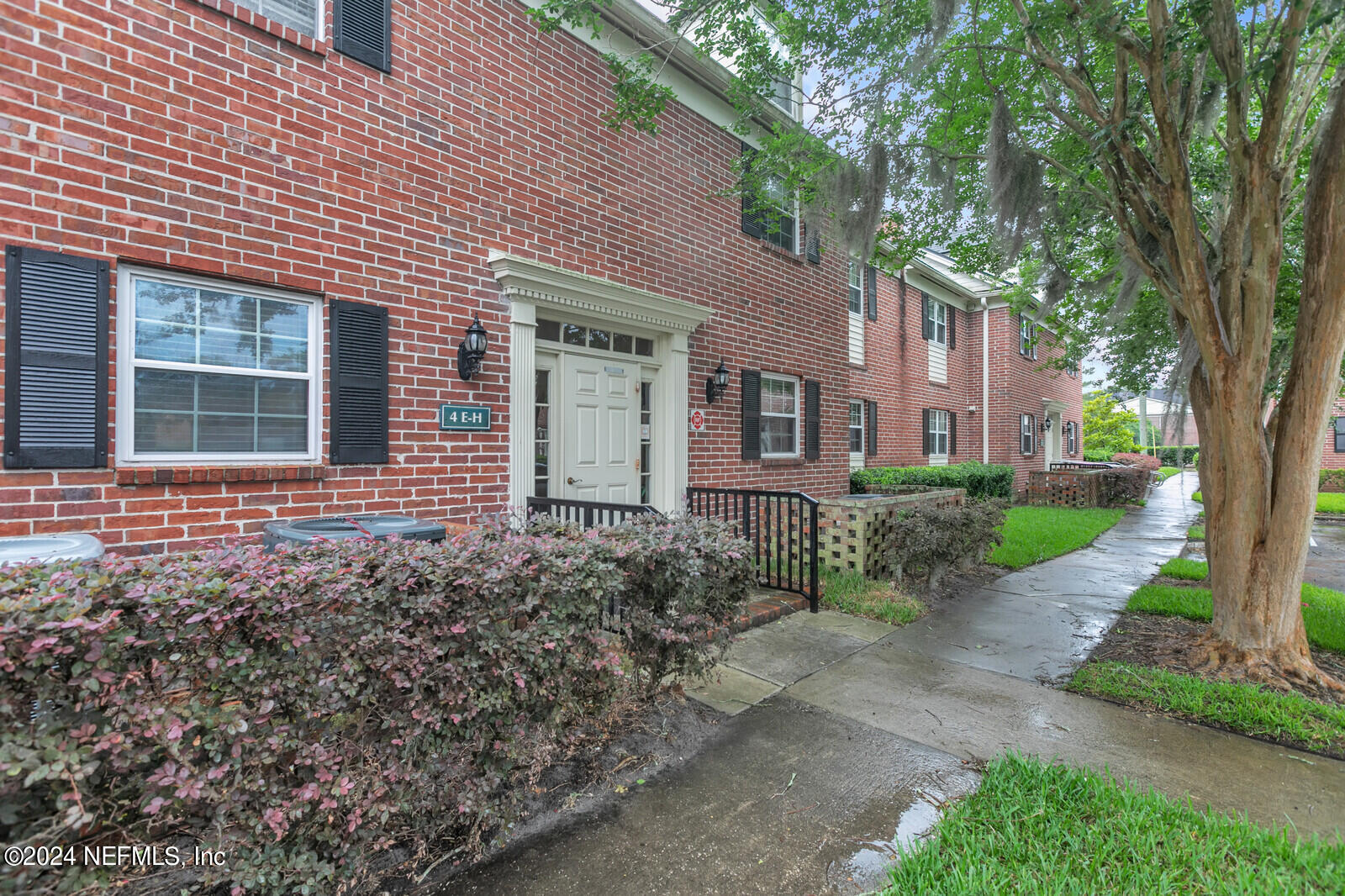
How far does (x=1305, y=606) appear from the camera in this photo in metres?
5.48

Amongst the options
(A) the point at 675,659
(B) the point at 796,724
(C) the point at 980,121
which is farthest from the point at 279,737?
(C) the point at 980,121

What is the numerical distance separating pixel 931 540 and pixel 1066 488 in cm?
1229

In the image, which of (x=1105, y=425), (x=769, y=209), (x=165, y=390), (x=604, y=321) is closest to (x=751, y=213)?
(x=769, y=209)

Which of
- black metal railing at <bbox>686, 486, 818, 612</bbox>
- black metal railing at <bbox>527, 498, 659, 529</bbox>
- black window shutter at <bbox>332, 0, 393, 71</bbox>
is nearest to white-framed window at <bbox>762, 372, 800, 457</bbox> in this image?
black metal railing at <bbox>686, 486, 818, 612</bbox>

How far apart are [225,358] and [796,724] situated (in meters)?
4.11

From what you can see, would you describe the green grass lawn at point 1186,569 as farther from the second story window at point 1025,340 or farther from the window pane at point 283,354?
the second story window at point 1025,340

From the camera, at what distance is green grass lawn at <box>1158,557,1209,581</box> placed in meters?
6.90

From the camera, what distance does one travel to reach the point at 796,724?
10.8 ft

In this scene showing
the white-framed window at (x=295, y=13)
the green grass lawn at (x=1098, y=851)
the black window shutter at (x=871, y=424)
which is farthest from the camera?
the black window shutter at (x=871, y=424)

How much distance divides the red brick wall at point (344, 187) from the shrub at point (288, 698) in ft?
7.71

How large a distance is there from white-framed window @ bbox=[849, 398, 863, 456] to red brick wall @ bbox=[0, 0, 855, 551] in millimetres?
6904

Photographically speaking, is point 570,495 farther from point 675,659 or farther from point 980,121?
point 980,121

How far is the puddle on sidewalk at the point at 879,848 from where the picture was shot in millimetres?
2115

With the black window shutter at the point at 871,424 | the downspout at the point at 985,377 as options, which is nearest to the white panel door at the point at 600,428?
the black window shutter at the point at 871,424
